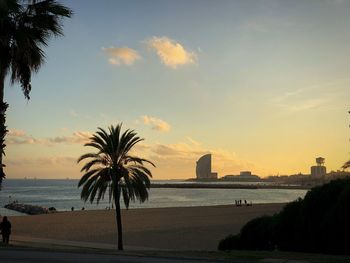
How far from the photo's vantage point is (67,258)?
13.8 metres

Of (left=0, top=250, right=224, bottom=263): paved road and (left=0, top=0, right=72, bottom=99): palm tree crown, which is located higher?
(left=0, top=0, right=72, bottom=99): palm tree crown

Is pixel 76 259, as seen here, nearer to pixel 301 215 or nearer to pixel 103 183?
pixel 301 215

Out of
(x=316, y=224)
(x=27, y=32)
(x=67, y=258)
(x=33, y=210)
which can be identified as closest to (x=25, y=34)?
(x=27, y=32)

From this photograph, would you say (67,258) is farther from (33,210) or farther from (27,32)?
(33,210)

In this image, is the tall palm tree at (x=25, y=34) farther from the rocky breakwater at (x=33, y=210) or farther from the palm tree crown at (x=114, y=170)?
the rocky breakwater at (x=33, y=210)

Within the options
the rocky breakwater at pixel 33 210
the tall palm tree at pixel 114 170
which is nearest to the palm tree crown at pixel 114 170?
the tall palm tree at pixel 114 170

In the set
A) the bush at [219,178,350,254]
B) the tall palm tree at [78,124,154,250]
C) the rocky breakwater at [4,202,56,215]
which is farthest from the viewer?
the rocky breakwater at [4,202,56,215]

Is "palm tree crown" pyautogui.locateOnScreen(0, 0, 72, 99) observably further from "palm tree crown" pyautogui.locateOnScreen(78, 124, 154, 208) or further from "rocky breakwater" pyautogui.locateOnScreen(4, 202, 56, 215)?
"rocky breakwater" pyautogui.locateOnScreen(4, 202, 56, 215)

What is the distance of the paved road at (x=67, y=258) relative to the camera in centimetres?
1306

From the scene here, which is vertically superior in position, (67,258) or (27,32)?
(27,32)

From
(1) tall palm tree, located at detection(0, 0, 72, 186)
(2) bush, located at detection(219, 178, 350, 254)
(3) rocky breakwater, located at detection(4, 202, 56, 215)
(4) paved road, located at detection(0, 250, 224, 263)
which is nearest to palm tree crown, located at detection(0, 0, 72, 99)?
(1) tall palm tree, located at detection(0, 0, 72, 186)

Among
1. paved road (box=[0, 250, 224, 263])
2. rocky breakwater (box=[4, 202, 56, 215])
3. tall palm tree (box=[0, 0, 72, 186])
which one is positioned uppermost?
tall palm tree (box=[0, 0, 72, 186])

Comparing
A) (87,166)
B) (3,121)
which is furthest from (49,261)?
(87,166)

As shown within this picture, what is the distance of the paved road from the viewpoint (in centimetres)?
1306
